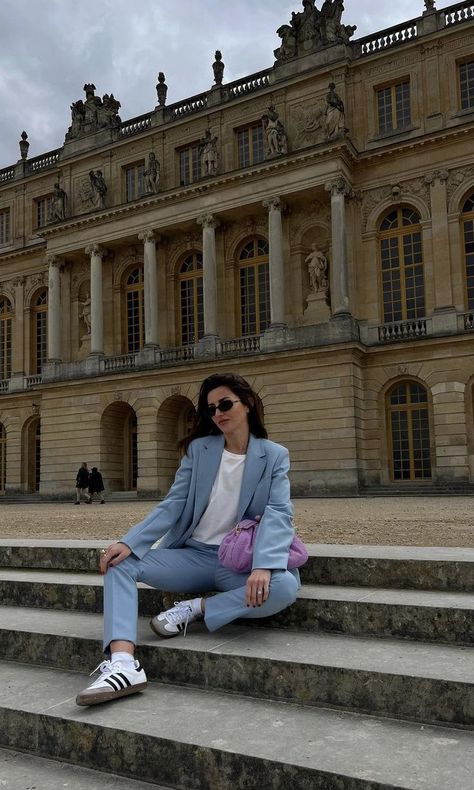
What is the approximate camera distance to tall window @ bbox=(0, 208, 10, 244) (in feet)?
116

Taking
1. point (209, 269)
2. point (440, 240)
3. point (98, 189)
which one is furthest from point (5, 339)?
point (440, 240)

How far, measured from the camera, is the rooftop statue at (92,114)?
3150 cm

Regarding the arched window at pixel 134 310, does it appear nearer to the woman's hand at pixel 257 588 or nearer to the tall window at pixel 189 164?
the tall window at pixel 189 164

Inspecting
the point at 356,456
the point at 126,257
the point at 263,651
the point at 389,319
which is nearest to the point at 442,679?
the point at 263,651

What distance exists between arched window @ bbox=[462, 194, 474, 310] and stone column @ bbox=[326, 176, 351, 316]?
158 inches

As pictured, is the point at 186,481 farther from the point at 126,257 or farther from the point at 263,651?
the point at 126,257

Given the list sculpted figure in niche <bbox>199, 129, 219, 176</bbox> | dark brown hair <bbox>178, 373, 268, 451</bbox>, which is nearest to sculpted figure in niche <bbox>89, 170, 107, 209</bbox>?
sculpted figure in niche <bbox>199, 129, 219, 176</bbox>

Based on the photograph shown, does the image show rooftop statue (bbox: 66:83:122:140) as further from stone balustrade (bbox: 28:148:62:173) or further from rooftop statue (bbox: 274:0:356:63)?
rooftop statue (bbox: 274:0:356:63)

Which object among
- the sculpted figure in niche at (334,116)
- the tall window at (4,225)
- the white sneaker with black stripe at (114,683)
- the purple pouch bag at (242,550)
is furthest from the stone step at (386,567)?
the tall window at (4,225)

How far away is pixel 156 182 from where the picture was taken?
93.8ft

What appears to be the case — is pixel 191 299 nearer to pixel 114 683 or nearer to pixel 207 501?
pixel 207 501

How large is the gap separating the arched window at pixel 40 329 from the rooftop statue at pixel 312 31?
15.8 metres

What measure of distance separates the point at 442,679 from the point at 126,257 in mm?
29179

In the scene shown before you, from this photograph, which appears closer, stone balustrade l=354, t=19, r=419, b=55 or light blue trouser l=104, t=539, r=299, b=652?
light blue trouser l=104, t=539, r=299, b=652
